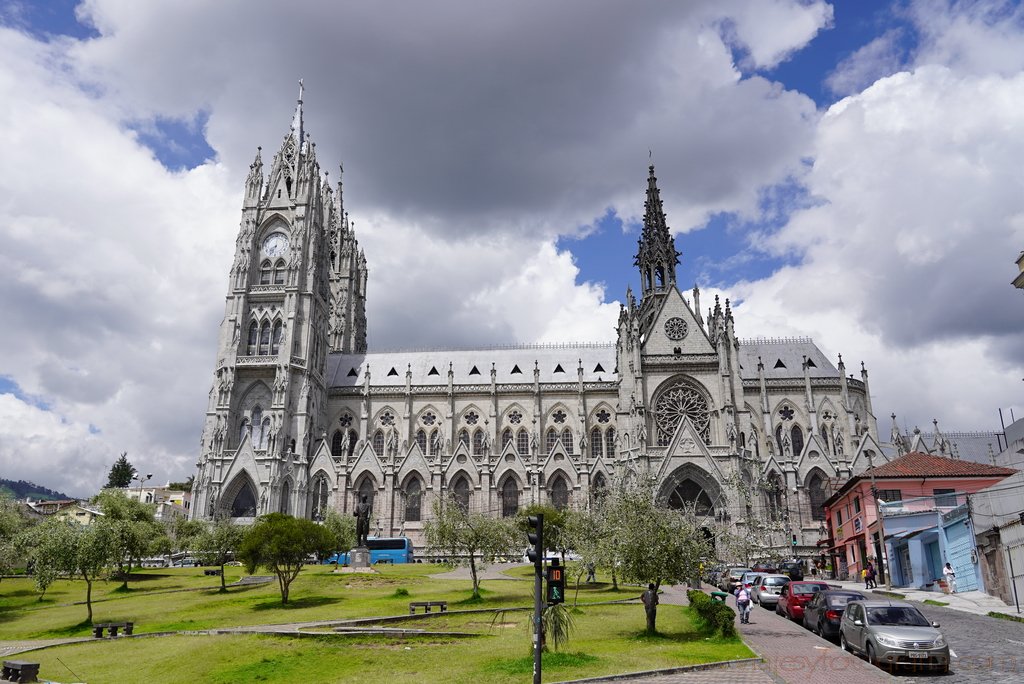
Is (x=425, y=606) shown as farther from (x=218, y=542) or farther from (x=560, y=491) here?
(x=560, y=491)

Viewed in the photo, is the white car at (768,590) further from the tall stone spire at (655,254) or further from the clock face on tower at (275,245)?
the clock face on tower at (275,245)

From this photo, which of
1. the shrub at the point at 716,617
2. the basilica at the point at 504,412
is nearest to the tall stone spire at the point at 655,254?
the basilica at the point at 504,412

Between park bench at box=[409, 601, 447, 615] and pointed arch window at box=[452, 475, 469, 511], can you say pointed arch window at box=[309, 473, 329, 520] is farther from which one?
park bench at box=[409, 601, 447, 615]

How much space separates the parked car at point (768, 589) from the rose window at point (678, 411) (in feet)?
103

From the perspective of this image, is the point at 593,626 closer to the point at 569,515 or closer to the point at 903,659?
the point at 903,659

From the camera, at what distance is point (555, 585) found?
44.0 ft

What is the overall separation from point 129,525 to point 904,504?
4483cm

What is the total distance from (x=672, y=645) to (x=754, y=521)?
32849 mm

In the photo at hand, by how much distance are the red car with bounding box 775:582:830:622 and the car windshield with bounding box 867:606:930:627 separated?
8049 millimetres

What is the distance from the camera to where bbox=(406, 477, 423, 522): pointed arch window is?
64750 millimetres

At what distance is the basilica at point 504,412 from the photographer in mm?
60562

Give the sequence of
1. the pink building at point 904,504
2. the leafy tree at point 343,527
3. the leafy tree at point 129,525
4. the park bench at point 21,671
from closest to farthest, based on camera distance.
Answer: the park bench at point 21,671 < the pink building at point 904,504 < the leafy tree at point 129,525 < the leafy tree at point 343,527

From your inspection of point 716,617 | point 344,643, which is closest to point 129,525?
point 344,643

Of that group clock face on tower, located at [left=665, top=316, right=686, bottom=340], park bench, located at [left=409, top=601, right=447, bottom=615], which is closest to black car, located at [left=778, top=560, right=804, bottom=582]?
park bench, located at [left=409, top=601, right=447, bottom=615]
